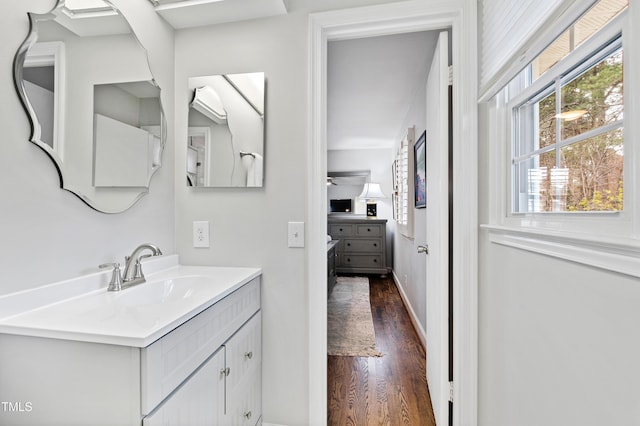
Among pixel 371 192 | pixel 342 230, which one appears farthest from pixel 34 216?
pixel 371 192

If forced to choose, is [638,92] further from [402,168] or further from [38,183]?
[402,168]

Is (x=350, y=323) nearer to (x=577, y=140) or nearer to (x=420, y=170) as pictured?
(x=420, y=170)

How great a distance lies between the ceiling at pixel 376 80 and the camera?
218 cm

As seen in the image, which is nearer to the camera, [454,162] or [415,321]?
[454,162]

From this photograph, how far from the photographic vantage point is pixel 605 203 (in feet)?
2.46

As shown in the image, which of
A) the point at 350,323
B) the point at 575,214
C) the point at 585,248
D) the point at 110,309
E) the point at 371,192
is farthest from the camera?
the point at 371,192

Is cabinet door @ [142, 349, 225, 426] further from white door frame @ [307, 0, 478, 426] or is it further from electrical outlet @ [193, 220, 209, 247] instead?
electrical outlet @ [193, 220, 209, 247]

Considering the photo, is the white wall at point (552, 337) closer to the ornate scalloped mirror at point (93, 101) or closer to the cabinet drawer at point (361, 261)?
the ornate scalloped mirror at point (93, 101)

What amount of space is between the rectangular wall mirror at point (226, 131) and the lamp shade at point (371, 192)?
4.14 metres

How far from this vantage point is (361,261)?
5.41 meters

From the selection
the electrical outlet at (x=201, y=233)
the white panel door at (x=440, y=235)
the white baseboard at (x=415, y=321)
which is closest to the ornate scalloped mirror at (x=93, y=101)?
the electrical outlet at (x=201, y=233)

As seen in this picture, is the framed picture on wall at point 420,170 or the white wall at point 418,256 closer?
the framed picture on wall at point 420,170

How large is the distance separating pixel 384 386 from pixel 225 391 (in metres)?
1.29

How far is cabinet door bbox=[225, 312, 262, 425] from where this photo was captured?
122cm
